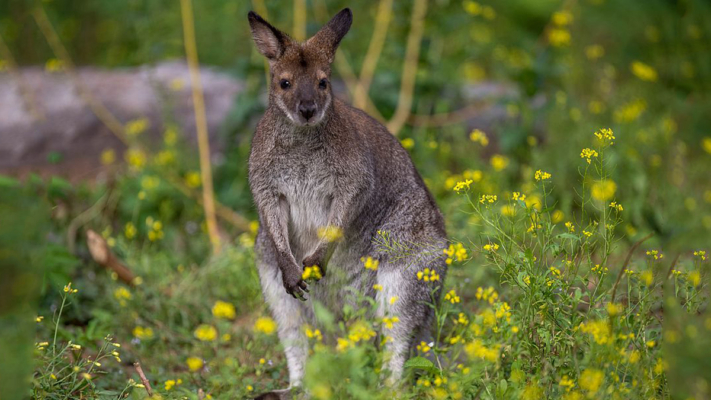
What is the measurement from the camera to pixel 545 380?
3.40 m

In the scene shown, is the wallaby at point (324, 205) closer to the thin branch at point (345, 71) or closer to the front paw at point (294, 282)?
the front paw at point (294, 282)

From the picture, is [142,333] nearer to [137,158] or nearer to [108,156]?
[137,158]

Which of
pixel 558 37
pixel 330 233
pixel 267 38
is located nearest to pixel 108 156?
pixel 267 38

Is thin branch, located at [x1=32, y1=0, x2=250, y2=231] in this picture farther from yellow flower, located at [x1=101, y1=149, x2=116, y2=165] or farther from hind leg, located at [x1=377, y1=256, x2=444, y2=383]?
hind leg, located at [x1=377, y1=256, x2=444, y2=383]

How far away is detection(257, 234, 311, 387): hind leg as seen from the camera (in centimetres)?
440

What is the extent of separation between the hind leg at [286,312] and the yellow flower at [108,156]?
136 inches

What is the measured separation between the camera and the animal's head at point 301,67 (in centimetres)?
418

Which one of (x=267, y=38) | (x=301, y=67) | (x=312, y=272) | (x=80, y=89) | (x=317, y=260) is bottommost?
(x=80, y=89)

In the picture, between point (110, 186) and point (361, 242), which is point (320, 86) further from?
point (110, 186)

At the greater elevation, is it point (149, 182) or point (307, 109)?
point (307, 109)

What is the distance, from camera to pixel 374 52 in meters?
7.39

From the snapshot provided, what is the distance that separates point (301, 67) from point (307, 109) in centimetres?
29

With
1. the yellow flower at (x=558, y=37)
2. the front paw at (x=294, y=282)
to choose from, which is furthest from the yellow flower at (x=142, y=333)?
the yellow flower at (x=558, y=37)

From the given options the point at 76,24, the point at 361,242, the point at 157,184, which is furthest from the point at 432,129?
the point at 76,24
